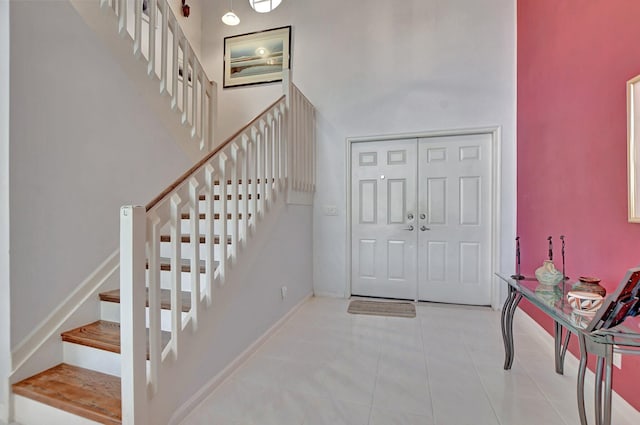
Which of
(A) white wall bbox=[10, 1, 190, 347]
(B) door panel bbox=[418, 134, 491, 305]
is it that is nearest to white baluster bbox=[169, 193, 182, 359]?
(A) white wall bbox=[10, 1, 190, 347]

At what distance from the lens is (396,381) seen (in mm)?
1920

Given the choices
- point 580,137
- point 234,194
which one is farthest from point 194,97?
point 580,137

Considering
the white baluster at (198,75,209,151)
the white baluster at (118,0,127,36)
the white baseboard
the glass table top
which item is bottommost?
the white baseboard

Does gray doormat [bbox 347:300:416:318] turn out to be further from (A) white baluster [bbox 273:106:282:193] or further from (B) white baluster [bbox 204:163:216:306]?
(B) white baluster [bbox 204:163:216:306]

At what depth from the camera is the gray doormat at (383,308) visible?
3162 millimetres

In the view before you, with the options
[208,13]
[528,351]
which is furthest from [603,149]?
[208,13]

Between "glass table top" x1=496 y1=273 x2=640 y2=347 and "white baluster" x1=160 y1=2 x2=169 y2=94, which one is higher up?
"white baluster" x1=160 y1=2 x2=169 y2=94

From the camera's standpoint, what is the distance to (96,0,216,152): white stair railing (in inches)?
94.5

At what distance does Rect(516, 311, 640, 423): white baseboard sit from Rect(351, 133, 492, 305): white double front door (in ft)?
1.76

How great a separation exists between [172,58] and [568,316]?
3.59 metres

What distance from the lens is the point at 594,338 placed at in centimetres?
117

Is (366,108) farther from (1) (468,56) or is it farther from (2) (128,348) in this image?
(2) (128,348)

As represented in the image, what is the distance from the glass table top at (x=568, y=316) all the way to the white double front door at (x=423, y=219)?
4.65 ft
